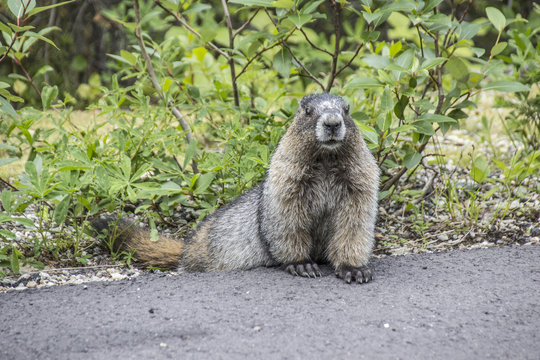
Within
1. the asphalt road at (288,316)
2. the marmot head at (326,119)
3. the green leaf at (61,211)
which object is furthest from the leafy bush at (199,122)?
the asphalt road at (288,316)

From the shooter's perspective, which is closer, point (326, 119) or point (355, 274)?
point (326, 119)

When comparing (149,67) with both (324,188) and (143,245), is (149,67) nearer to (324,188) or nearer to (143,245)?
(143,245)

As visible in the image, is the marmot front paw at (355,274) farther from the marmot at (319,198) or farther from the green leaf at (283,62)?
the green leaf at (283,62)

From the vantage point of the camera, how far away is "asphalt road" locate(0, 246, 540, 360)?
266 cm

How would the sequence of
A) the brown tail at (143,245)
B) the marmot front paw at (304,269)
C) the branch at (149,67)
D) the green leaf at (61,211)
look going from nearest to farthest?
the marmot front paw at (304,269), the green leaf at (61,211), the brown tail at (143,245), the branch at (149,67)

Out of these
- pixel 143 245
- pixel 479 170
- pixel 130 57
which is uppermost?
pixel 130 57

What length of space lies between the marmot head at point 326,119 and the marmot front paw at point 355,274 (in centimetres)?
84

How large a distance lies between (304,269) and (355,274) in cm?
36

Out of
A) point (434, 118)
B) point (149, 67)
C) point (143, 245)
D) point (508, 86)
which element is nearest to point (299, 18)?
point (434, 118)

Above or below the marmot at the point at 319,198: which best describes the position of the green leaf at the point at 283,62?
above

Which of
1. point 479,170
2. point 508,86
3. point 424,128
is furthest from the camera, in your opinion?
point 479,170

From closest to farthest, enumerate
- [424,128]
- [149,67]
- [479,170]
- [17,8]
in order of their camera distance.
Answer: [17,8], [424,128], [479,170], [149,67]

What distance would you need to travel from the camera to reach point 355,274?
376cm

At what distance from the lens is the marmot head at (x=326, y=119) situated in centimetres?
364
